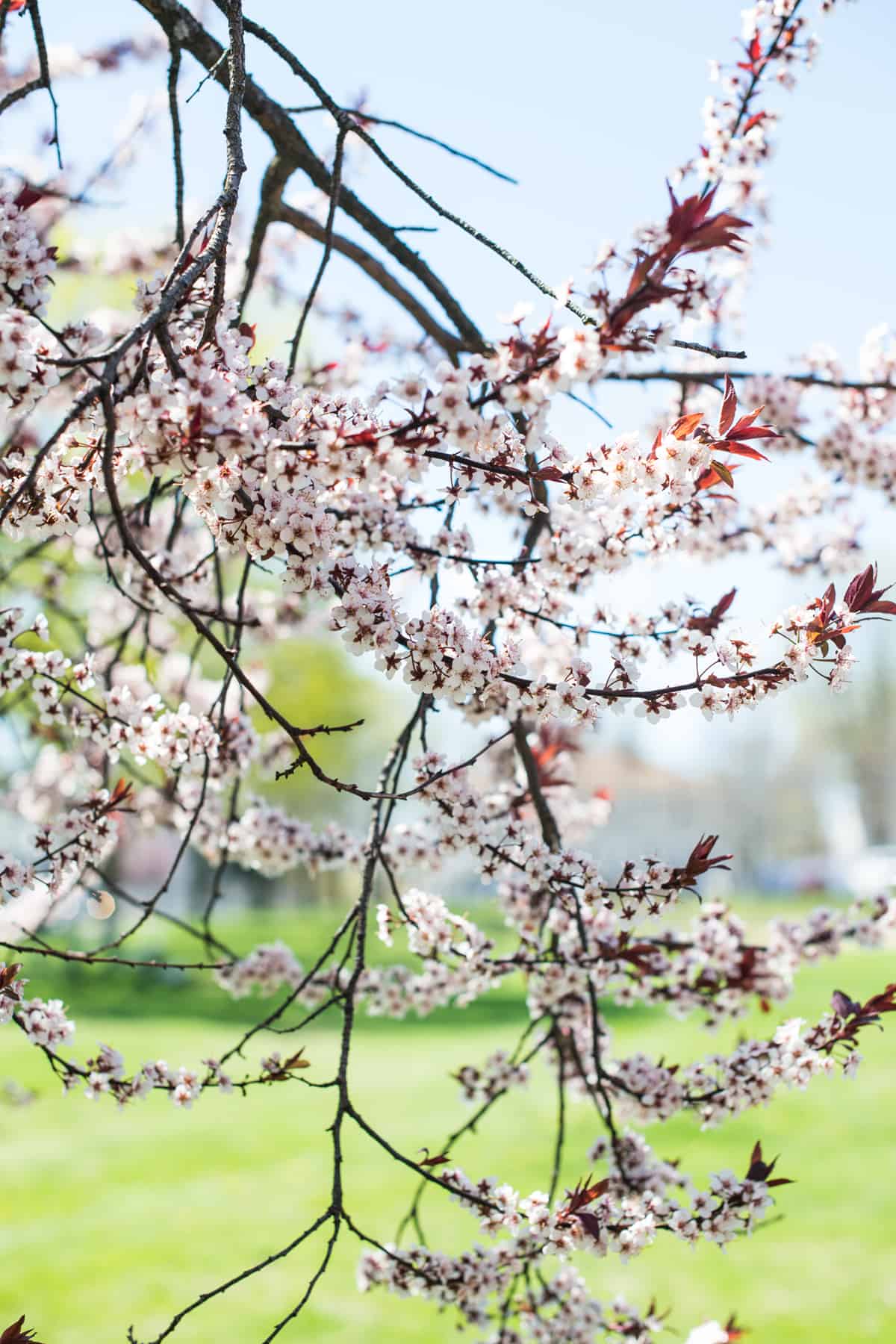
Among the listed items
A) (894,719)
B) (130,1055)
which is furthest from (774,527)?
(894,719)

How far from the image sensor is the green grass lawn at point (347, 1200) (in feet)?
15.5

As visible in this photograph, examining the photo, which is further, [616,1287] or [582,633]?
[616,1287]

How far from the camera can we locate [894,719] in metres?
35.1

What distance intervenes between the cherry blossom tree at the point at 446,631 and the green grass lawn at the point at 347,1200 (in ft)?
6.16

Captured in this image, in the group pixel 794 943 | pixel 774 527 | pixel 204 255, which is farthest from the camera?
pixel 774 527

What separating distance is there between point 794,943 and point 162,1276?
3684 millimetres

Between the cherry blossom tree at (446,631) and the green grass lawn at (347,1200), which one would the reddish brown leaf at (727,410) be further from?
the green grass lawn at (347,1200)

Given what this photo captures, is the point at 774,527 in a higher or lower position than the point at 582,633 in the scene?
higher

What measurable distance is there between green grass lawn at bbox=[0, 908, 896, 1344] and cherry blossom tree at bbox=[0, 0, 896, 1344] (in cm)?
188

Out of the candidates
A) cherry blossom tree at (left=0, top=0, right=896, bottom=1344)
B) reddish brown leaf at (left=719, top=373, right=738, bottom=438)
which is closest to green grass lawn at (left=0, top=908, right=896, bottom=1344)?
cherry blossom tree at (left=0, top=0, right=896, bottom=1344)

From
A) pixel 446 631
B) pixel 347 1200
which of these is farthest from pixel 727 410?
pixel 347 1200

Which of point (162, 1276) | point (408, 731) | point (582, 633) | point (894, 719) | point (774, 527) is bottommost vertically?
point (162, 1276)

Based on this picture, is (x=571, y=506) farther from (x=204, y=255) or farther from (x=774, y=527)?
(x=774, y=527)

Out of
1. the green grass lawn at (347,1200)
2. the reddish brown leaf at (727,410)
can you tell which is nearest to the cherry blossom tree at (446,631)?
the reddish brown leaf at (727,410)
